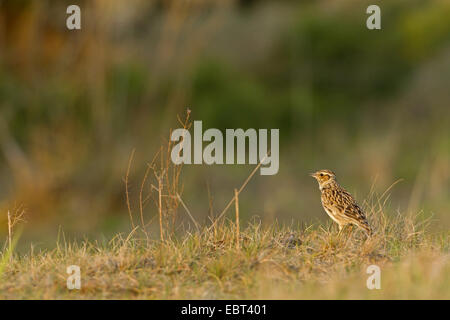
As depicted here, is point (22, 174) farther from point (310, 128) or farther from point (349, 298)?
point (349, 298)

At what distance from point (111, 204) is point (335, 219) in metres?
10.5

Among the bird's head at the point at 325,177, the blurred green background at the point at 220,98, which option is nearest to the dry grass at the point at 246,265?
the bird's head at the point at 325,177

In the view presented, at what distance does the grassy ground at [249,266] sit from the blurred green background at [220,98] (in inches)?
261

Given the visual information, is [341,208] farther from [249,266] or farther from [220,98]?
[220,98]

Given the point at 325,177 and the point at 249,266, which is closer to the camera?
the point at 249,266

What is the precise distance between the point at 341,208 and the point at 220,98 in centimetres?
1415

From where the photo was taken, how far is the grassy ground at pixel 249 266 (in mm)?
3609

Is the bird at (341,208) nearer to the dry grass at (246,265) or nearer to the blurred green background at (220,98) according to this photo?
the dry grass at (246,265)

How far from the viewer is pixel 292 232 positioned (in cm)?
453

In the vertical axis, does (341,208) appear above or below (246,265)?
above

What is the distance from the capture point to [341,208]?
455 cm

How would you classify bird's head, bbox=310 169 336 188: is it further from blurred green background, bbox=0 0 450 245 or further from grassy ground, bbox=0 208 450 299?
blurred green background, bbox=0 0 450 245

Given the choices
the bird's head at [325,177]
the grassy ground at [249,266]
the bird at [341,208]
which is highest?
the bird's head at [325,177]

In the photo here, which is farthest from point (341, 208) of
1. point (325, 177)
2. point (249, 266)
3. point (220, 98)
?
point (220, 98)
